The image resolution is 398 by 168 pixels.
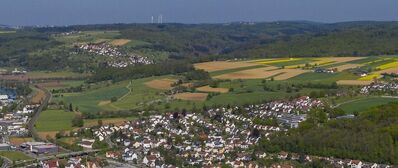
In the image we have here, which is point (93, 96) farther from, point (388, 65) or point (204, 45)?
point (204, 45)

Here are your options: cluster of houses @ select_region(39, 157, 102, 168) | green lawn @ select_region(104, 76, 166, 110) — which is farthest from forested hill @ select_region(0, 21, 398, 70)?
cluster of houses @ select_region(39, 157, 102, 168)

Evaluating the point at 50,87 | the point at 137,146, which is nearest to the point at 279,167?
the point at 137,146

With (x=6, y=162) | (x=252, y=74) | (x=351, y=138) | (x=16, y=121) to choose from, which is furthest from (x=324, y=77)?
(x=6, y=162)

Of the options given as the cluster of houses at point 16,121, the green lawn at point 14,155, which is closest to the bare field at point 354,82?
the cluster of houses at point 16,121

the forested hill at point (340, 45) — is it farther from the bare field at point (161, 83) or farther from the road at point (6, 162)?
the road at point (6, 162)

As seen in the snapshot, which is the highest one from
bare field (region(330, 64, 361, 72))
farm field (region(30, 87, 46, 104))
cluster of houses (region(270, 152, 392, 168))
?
bare field (region(330, 64, 361, 72))

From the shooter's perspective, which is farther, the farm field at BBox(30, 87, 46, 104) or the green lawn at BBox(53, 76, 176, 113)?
the farm field at BBox(30, 87, 46, 104)

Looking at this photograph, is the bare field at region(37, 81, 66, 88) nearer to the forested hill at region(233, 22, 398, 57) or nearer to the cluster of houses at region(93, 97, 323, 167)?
the forested hill at region(233, 22, 398, 57)
